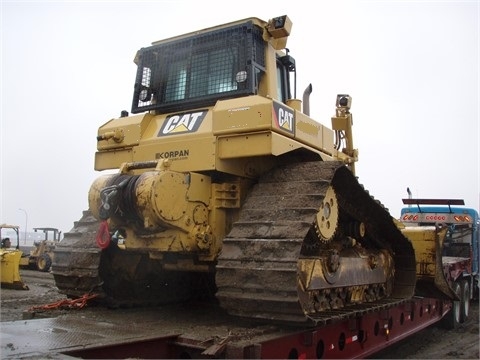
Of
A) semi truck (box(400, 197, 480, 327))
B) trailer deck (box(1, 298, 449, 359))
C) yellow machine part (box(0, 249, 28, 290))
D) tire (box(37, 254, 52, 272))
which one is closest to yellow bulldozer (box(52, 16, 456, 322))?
trailer deck (box(1, 298, 449, 359))

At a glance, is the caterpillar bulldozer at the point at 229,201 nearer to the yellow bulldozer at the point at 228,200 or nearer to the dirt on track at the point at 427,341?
the yellow bulldozer at the point at 228,200

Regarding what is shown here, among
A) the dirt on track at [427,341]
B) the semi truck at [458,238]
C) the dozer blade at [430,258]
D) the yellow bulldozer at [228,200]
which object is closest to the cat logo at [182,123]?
the yellow bulldozer at [228,200]

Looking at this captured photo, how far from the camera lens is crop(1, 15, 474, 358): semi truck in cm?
479

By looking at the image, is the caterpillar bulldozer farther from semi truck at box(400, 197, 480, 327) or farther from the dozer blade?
semi truck at box(400, 197, 480, 327)

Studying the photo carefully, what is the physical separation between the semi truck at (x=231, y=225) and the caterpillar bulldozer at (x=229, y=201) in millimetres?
17

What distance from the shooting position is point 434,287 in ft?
28.9

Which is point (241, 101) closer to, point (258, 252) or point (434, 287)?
point (258, 252)

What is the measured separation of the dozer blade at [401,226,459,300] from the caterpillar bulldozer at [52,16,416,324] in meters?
Result: 1.05

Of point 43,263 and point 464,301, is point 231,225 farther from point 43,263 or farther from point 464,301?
point 43,263

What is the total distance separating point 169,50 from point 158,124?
1.14m

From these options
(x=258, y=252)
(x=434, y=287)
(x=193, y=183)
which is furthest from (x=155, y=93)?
(x=434, y=287)

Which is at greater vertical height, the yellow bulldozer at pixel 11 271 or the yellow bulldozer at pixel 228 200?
the yellow bulldozer at pixel 228 200

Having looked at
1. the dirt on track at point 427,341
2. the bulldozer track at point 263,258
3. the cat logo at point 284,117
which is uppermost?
the cat logo at point 284,117

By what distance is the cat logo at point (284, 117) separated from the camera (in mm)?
5650
